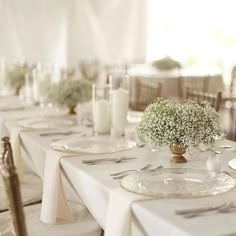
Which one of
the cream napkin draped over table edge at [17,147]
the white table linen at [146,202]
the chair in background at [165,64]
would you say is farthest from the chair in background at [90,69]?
the white table linen at [146,202]

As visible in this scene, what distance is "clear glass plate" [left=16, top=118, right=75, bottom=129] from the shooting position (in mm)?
2623

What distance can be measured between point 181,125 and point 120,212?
0.47 meters

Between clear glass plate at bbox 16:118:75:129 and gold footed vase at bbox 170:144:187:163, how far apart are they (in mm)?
896

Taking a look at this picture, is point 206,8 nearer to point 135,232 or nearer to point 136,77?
point 136,77

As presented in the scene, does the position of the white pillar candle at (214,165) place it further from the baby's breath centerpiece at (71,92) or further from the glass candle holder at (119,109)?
the baby's breath centerpiece at (71,92)

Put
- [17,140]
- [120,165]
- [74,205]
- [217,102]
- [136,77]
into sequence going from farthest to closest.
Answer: [136,77] → [217,102] → [17,140] → [74,205] → [120,165]

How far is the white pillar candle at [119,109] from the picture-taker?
2447mm

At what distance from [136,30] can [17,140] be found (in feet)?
16.6

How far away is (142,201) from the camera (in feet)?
4.78

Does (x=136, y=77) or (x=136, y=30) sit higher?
(x=136, y=30)

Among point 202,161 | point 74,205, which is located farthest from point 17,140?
point 202,161

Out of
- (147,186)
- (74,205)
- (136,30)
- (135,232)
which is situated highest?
(136,30)

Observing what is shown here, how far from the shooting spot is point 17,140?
250 cm

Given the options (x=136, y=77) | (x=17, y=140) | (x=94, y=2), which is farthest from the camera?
(x=94, y=2)
